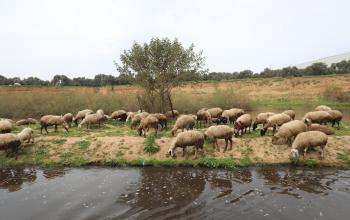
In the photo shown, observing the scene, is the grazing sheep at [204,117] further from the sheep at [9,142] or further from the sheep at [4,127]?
the sheep at [4,127]

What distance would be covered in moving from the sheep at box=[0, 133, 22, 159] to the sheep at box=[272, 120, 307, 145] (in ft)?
46.1

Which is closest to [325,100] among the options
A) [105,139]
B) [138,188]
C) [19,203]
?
[105,139]

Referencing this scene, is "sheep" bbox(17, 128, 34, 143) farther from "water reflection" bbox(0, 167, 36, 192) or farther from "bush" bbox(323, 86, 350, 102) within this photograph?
"bush" bbox(323, 86, 350, 102)

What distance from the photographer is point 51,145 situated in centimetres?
2009

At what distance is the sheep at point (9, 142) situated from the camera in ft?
60.3

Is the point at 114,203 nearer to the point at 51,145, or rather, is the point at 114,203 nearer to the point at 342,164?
the point at 51,145

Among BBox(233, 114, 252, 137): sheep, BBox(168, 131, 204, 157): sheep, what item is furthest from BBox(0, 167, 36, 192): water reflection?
BBox(233, 114, 252, 137): sheep

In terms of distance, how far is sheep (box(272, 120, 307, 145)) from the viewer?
18.1 m

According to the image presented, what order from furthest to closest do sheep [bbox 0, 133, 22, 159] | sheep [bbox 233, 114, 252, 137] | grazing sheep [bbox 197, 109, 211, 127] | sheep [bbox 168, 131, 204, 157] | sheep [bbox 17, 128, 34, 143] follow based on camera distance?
1. grazing sheep [bbox 197, 109, 211, 127]
2. sheep [bbox 233, 114, 252, 137]
3. sheep [bbox 17, 128, 34, 143]
4. sheep [bbox 0, 133, 22, 159]
5. sheep [bbox 168, 131, 204, 157]

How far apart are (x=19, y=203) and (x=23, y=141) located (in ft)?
25.9

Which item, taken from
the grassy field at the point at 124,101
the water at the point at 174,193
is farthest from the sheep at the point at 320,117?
the grassy field at the point at 124,101

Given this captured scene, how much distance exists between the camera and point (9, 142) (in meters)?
18.5

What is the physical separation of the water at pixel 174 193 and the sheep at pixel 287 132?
7.41 feet

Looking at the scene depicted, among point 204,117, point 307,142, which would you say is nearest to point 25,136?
point 204,117
